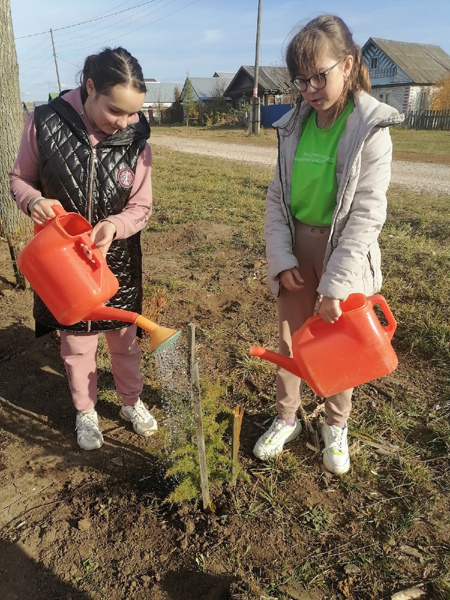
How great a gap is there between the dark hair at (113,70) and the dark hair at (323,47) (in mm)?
505

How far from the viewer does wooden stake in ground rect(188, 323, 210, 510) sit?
1404 mm

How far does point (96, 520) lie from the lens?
5.71 feet

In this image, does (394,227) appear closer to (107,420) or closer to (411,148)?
(107,420)

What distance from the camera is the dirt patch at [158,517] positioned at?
5.06 ft

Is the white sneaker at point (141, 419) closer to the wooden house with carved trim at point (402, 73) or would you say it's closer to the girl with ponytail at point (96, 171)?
the girl with ponytail at point (96, 171)

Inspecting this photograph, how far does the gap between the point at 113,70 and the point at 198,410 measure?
3.70 feet

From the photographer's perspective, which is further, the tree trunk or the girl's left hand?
the tree trunk

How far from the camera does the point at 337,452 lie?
6.27 ft

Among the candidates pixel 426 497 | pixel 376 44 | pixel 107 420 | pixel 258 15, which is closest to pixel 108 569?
pixel 107 420

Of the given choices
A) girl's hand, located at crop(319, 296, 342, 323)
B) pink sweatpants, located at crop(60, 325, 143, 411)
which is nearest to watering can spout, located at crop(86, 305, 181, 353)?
pink sweatpants, located at crop(60, 325, 143, 411)

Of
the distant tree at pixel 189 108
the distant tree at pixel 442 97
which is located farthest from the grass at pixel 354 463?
the distant tree at pixel 189 108

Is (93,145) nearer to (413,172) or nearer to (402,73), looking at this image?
(413,172)

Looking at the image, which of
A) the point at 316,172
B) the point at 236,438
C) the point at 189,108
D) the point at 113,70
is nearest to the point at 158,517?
the point at 236,438

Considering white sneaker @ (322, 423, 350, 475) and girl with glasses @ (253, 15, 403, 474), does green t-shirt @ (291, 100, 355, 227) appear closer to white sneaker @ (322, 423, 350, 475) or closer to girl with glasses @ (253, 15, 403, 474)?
girl with glasses @ (253, 15, 403, 474)
